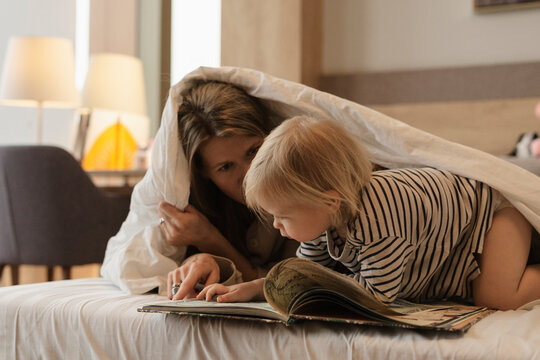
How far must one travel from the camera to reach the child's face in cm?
102

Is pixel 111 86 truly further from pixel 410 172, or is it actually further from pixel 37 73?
pixel 410 172

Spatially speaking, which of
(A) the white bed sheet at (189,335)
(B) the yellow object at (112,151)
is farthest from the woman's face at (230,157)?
(B) the yellow object at (112,151)

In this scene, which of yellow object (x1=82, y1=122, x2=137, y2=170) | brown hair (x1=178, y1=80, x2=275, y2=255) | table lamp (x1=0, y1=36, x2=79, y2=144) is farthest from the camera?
yellow object (x1=82, y1=122, x2=137, y2=170)

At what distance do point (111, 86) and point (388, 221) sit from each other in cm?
278

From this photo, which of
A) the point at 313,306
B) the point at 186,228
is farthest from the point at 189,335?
the point at 186,228

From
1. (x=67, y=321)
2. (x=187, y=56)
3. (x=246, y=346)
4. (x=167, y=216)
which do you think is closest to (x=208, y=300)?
(x=246, y=346)

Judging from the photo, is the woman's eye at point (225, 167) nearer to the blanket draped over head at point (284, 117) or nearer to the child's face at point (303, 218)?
the blanket draped over head at point (284, 117)

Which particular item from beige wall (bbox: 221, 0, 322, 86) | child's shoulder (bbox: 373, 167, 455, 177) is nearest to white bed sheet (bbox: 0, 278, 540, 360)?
child's shoulder (bbox: 373, 167, 455, 177)

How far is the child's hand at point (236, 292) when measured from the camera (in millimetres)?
1059

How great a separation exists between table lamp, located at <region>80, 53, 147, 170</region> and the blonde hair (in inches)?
104

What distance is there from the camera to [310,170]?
1.01 meters

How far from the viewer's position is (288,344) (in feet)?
2.97

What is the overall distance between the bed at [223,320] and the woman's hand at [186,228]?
25mm

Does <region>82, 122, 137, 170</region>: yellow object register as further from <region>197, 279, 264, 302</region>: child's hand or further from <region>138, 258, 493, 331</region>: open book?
<region>138, 258, 493, 331</region>: open book
